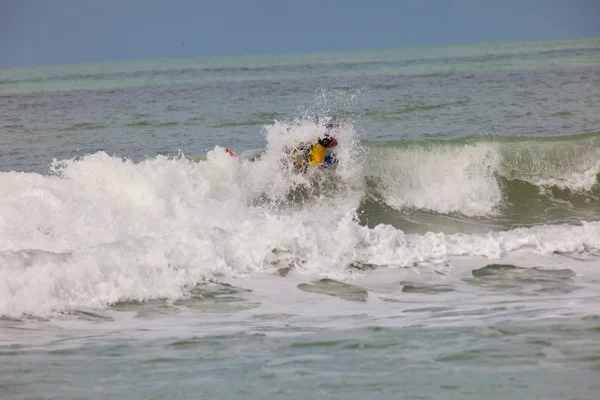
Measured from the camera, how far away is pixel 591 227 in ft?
33.5

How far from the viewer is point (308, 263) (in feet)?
29.0

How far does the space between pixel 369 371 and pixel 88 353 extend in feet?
7.06

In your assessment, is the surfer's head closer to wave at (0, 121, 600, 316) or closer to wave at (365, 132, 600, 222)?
wave at (0, 121, 600, 316)

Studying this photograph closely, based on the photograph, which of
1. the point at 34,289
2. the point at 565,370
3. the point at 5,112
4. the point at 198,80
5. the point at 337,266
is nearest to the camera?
the point at 565,370

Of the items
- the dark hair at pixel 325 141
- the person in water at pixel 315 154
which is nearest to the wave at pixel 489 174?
the person in water at pixel 315 154

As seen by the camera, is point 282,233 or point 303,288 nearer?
point 303,288

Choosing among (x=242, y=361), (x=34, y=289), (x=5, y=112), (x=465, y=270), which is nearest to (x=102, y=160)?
(x=34, y=289)

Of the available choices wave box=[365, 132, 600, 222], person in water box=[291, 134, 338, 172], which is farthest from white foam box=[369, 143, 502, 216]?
person in water box=[291, 134, 338, 172]

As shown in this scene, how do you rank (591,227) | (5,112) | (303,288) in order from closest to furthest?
(303,288) → (591,227) → (5,112)

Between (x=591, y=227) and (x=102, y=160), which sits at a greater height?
(x=102, y=160)

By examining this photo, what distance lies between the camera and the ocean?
18.1ft

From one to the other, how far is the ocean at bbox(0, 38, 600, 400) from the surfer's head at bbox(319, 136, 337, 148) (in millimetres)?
499

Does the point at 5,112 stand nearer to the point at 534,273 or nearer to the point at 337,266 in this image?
the point at 337,266

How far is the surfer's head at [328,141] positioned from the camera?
12133mm
